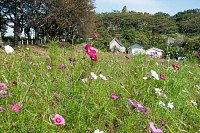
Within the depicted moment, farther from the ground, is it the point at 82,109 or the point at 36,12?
the point at 36,12

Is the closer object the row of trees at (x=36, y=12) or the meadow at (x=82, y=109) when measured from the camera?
the meadow at (x=82, y=109)

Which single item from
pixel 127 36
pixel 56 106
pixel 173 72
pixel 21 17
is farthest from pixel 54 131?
pixel 127 36

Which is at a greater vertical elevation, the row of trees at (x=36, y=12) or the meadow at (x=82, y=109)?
the row of trees at (x=36, y=12)

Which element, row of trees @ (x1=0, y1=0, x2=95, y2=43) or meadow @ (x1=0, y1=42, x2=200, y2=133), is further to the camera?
row of trees @ (x1=0, y1=0, x2=95, y2=43)

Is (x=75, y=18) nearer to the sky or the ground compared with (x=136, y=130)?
nearer to the sky

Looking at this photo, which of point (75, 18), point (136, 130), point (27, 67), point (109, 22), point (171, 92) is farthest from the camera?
point (109, 22)

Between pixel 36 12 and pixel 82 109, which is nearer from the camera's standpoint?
pixel 82 109

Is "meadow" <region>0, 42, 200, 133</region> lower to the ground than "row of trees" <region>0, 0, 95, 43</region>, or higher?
lower

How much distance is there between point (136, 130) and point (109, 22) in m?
86.3

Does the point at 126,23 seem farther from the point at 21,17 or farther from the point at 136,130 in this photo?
the point at 136,130

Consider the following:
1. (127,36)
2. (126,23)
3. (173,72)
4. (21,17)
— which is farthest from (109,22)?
(173,72)

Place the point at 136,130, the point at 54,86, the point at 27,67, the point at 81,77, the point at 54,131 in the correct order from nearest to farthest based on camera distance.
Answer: the point at 54,131 < the point at 136,130 < the point at 81,77 < the point at 54,86 < the point at 27,67

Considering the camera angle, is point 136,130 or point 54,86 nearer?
point 136,130

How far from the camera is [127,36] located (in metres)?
64.2
